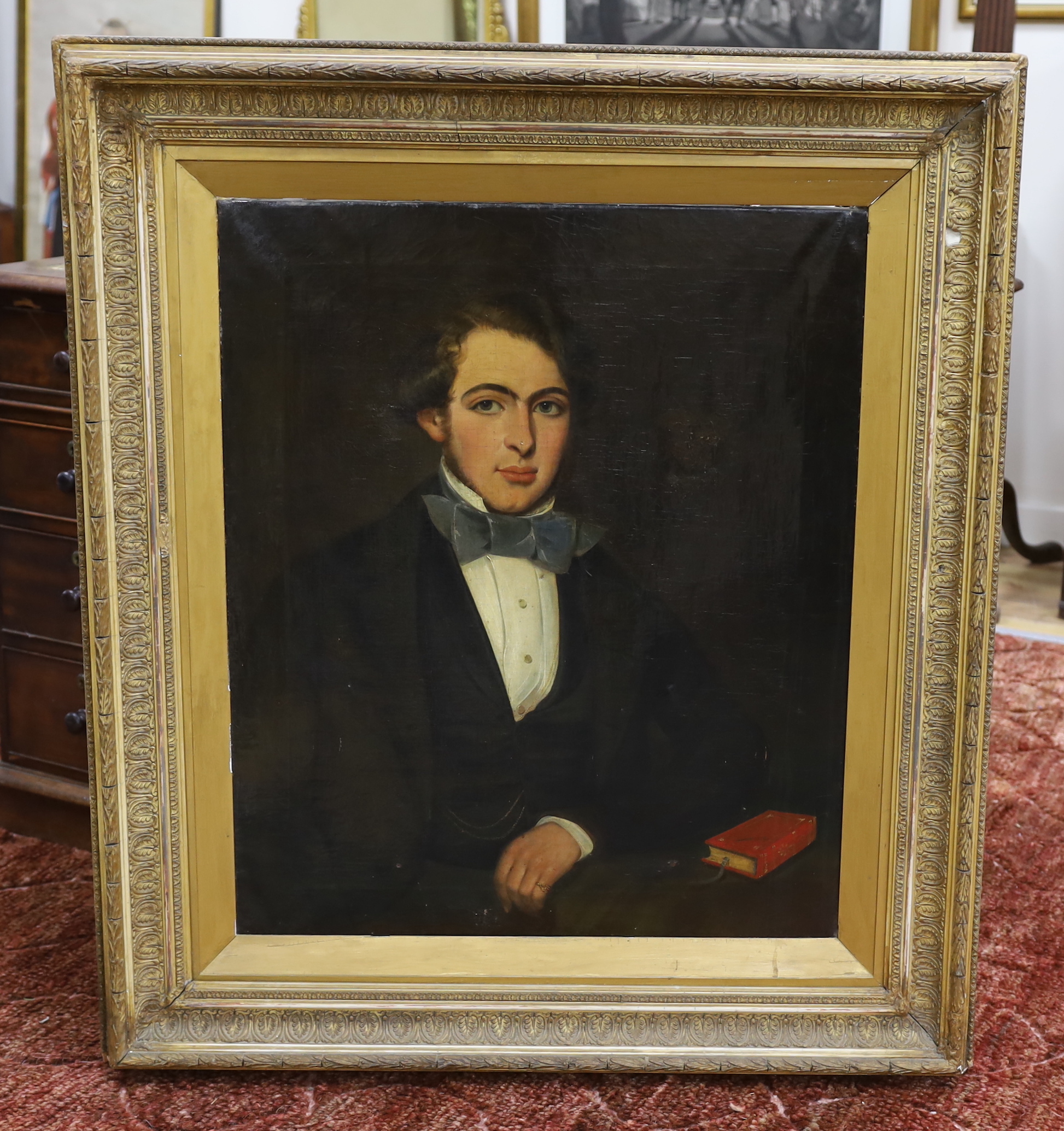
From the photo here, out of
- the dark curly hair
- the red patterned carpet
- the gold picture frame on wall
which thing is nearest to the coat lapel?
the dark curly hair

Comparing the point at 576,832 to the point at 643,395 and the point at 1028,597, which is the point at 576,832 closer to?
the point at 643,395

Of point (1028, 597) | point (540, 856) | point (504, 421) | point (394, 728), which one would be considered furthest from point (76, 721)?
point (1028, 597)

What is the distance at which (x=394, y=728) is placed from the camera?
4.50 ft

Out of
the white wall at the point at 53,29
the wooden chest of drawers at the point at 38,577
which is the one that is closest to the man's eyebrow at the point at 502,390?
the wooden chest of drawers at the point at 38,577

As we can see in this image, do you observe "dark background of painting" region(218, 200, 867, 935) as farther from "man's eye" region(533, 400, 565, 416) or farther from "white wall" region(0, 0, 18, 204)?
"white wall" region(0, 0, 18, 204)

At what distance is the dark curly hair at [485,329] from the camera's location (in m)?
1.27

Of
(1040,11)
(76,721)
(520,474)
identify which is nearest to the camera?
(520,474)

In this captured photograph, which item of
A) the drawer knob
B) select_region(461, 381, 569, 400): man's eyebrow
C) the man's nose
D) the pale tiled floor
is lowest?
the drawer knob

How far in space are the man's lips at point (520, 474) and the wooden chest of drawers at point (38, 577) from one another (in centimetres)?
82

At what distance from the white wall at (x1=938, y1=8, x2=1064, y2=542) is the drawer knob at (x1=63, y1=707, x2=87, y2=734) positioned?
8.60 ft

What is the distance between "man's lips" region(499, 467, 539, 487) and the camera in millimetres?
1315

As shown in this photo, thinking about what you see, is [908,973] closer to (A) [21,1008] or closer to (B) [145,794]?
(B) [145,794]

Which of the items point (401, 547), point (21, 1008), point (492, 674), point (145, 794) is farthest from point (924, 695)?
point (21, 1008)

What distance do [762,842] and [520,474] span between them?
0.51m
